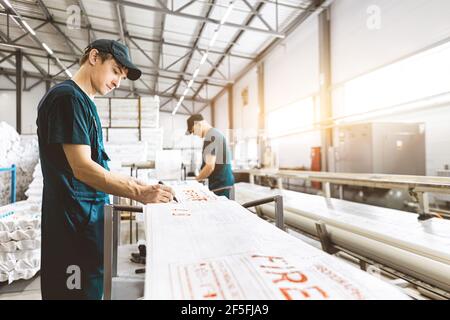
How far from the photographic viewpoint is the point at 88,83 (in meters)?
1.12

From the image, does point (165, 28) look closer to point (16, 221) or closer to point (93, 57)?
point (16, 221)

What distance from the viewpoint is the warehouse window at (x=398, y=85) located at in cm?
325

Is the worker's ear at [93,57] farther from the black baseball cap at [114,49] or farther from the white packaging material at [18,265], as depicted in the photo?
the white packaging material at [18,265]

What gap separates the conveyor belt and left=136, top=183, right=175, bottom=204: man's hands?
1226 mm

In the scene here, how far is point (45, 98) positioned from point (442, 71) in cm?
407

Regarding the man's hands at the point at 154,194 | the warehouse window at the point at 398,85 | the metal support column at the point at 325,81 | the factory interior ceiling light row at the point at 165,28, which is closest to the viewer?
the man's hands at the point at 154,194

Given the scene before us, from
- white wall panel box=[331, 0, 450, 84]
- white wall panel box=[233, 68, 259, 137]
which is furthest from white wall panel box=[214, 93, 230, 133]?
white wall panel box=[331, 0, 450, 84]

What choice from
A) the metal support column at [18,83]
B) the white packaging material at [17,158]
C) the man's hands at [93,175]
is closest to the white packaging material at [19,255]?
the white packaging material at [17,158]

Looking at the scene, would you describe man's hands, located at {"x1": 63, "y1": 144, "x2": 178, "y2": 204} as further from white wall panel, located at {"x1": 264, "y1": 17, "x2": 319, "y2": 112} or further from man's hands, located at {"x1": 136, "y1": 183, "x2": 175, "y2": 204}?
white wall panel, located at {"x1": 264, "y1": 17, "x2": 319, "y2": 112}

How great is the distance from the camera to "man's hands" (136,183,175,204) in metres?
1.03

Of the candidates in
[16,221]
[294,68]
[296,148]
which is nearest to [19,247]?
[16,221]

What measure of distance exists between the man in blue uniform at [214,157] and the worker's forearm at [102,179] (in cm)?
125
